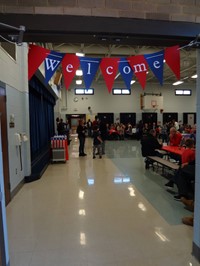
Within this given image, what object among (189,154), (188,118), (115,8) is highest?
(115,8)

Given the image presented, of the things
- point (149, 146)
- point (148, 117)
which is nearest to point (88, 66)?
point (149, 146)

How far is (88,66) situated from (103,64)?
0.19 meters

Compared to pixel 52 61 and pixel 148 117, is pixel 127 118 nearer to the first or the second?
pixel 148 117

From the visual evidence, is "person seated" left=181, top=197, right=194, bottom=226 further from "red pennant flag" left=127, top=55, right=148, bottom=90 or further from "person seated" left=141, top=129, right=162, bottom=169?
"person seated" left=141, top=129, right=162, bottom=169

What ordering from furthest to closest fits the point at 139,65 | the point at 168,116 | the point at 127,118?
1. the point at 168,116
2. the point at 127,118
3. the point at 139,65

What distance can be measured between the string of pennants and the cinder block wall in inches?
14.5

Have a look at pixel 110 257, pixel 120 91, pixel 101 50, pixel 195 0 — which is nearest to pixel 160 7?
pixel 195 0

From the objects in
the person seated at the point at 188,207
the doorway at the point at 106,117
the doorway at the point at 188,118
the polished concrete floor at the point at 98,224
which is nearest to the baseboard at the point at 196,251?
the polished concrete floor at the point at 98,224

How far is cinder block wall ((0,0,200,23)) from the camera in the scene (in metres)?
2.16

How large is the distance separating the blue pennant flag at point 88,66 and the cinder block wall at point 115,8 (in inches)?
23.5

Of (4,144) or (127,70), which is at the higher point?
(127,70)

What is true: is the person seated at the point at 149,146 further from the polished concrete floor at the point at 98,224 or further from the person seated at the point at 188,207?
the person seated at the point at 188,207

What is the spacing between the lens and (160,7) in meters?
2.39

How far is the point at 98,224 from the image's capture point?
326 centimetres
